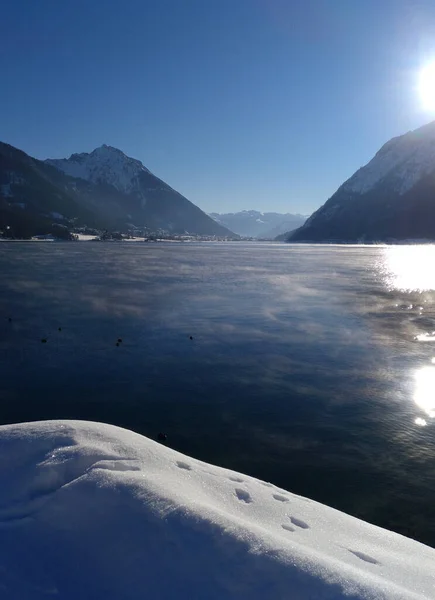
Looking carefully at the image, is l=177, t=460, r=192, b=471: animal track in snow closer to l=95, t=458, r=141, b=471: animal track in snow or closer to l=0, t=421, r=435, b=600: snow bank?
l=0, t=421, r=435, b=600: snow bank

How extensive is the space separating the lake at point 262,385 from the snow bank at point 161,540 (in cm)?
366

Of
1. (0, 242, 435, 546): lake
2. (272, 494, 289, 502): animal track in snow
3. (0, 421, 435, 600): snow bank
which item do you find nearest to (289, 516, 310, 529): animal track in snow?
(0, 421, 435, 600): snow bank

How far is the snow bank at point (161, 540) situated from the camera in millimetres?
4566

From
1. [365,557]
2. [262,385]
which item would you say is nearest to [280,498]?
[365,557]

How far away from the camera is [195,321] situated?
96.1ft

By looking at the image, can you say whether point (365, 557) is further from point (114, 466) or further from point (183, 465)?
point (114, 466)

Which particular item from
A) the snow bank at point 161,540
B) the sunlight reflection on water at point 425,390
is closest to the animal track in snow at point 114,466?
the snow bank at point 161,540

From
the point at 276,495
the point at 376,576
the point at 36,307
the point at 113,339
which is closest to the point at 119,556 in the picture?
the point at 376,576

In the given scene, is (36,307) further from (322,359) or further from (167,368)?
(322,359)

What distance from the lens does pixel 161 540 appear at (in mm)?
5051

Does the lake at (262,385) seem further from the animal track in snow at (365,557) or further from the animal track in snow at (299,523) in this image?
the animal track in snow at (365,557)

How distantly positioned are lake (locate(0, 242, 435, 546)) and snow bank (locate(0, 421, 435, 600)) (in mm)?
3663

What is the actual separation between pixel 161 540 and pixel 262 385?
12.4 metres

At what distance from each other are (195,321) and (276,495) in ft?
71.1
